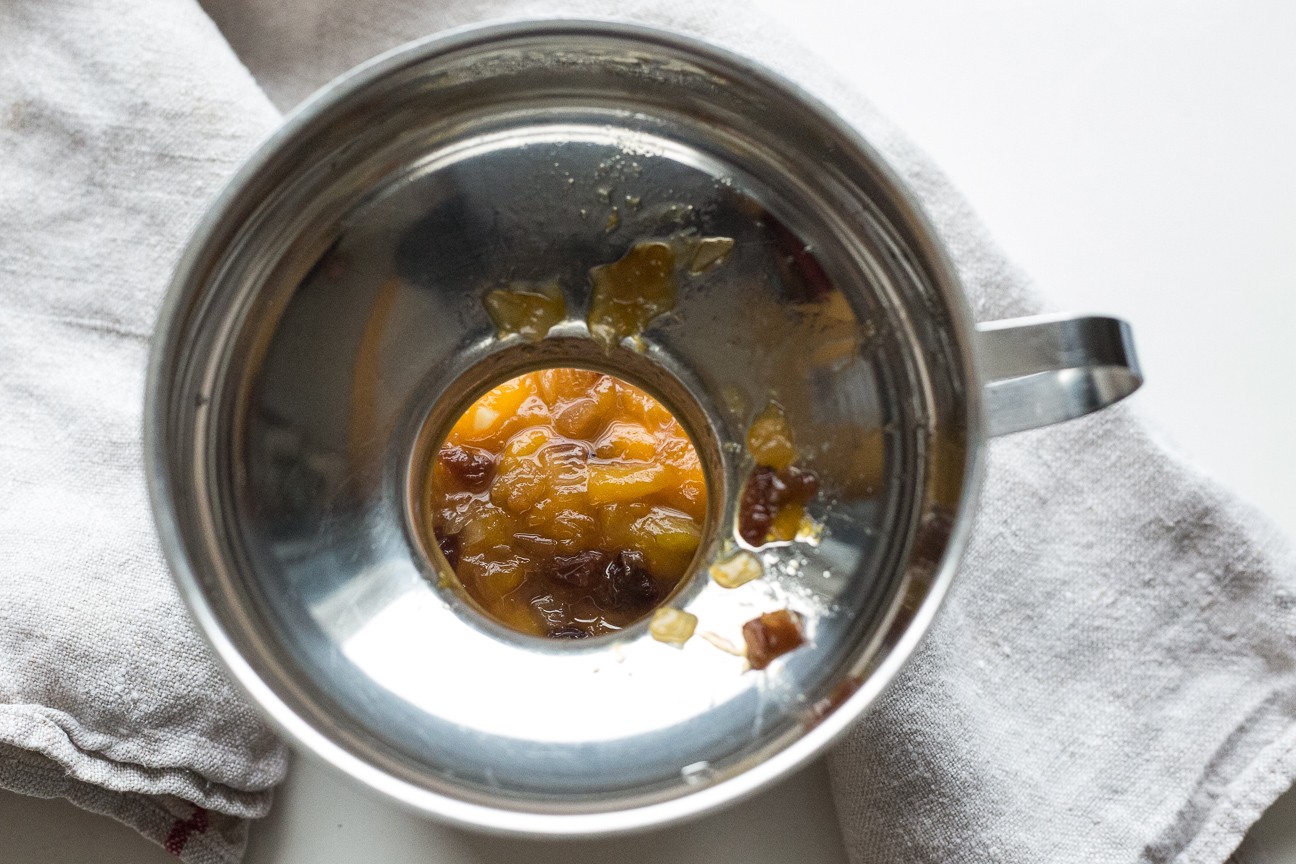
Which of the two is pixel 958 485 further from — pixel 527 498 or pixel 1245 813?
pixel 1245 813

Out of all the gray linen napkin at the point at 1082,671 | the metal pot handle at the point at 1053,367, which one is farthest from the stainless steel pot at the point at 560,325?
the gray linen napkin at the point at 1082,671

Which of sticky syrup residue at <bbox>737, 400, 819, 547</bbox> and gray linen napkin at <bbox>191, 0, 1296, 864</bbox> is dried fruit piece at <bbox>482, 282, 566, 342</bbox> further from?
gray linen napkin at <bbox>191, 0, 1296, 864</bbox>

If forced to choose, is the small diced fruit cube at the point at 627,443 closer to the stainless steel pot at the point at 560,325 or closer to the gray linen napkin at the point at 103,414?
the stainless steel pot at the point at 560,325

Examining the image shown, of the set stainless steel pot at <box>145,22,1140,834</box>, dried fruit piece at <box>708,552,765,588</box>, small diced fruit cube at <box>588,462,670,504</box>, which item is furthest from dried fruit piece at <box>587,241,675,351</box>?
dried fruit piece at <box>708,552,765,588</box>

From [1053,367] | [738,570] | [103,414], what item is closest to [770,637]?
[738,570]

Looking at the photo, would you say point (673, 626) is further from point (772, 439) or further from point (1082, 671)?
point (1082, 671)

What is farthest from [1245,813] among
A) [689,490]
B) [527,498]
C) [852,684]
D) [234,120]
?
[234,120]
